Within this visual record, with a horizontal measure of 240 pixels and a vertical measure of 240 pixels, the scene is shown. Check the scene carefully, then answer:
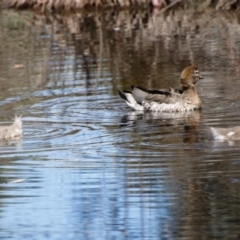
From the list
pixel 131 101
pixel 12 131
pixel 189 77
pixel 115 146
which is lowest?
pixel 115 146

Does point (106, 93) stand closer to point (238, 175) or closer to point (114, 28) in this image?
point (238, 175)

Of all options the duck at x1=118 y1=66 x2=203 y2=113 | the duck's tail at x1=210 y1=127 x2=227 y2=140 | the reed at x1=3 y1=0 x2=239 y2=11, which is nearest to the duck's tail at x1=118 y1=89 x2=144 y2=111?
the duck at x1=118 y1=66 x2=203 y2=113

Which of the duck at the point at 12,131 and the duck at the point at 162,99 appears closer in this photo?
the duck at the point at 12,131

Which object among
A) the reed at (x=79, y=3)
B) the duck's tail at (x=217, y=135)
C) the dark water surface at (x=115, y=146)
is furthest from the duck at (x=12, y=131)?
the reed at (x=79, y=3)

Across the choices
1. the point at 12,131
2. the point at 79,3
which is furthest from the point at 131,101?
the point at 79,3

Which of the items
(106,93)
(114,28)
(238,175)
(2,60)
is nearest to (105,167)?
(238,175)

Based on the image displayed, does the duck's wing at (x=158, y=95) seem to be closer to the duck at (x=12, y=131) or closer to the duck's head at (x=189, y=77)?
the duck's head at (x=189, y=77)

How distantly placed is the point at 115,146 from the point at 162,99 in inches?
111

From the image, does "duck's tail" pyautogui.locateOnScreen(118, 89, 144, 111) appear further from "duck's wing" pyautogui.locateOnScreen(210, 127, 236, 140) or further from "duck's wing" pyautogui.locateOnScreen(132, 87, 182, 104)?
"duck's wing" pyautogui.locateOnScreen(210, 127, 236, 140)

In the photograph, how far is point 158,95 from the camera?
13.3 metres

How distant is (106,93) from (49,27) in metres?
11.6

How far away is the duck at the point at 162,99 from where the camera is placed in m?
13.2

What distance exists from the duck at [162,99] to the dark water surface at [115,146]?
0.22 meters

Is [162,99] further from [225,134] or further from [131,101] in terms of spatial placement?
[225,134]
